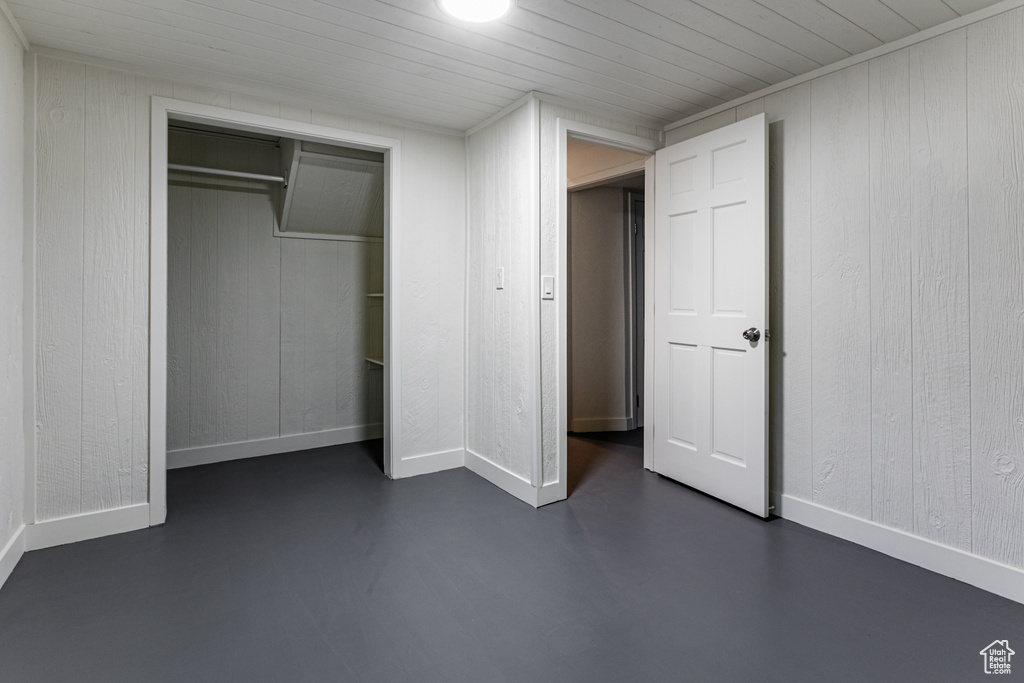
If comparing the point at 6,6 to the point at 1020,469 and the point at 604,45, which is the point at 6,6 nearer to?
the point at 604,45

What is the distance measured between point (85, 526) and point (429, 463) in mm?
1756

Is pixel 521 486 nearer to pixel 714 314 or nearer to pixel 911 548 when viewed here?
pixel 714 314

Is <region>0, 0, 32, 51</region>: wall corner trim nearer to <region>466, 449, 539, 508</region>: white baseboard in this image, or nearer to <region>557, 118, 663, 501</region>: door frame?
<region>557, 118, 663, 501</region>: door frame

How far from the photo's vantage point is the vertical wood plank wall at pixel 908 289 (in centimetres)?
197

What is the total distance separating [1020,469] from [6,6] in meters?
4.17

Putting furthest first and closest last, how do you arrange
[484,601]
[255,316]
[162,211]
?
[255,316] < [162,211] < [484,601]

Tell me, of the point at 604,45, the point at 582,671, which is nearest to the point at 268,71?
the point at 604,45

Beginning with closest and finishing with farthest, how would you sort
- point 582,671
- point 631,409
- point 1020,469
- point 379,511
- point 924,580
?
point 582,671 → point 1020,469 → point 924,580 → point 379,511 → point 631,409

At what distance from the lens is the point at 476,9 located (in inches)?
78.7

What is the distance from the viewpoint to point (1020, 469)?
194 cm

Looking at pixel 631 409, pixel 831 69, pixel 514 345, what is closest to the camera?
pixel 831 69

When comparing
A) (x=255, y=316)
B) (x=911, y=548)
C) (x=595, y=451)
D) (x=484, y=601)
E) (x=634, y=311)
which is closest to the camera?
(x=484, y=601)

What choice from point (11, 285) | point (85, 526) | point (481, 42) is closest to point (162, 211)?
point (11, 285)

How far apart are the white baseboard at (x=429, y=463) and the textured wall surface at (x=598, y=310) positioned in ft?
4.49
